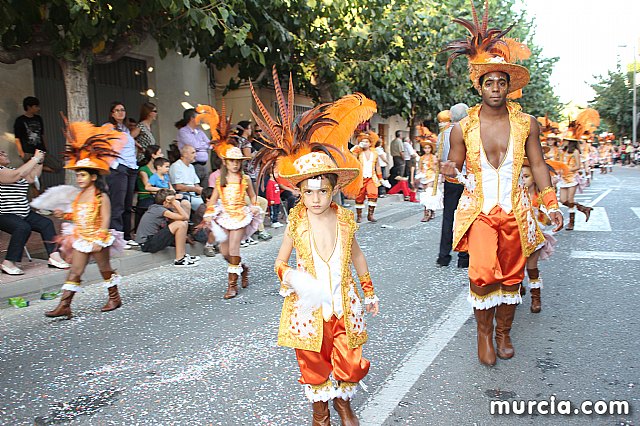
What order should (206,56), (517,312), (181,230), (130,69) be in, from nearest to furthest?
(517,312) < (181,230) < (206,56) < (130,69)

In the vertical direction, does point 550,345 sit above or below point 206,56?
below

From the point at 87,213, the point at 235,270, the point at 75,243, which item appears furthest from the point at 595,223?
the point at 75,243

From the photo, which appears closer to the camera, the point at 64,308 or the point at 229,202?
the point at 64,308

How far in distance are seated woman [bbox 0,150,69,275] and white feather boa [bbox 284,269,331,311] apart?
512 centimetres

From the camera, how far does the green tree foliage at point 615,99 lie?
48.1 metres

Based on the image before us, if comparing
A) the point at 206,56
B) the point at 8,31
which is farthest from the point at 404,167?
the point at 8,31

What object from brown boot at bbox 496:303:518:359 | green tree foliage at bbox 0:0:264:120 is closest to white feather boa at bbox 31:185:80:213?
green tree foliage at bbox 0:0:264:120

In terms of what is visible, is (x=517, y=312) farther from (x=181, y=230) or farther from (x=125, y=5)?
(x=125, y=5)

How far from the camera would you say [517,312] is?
518cm

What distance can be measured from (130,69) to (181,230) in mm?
6221

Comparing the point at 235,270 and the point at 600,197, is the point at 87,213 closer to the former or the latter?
the point at 235,270

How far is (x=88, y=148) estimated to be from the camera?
18.5ft

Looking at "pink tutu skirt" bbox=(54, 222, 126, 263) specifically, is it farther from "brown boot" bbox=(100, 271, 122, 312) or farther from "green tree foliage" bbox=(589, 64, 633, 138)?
"green tree foliage" bbox=(589, 64, 633, 138)

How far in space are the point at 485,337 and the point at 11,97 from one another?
9.37 meters
